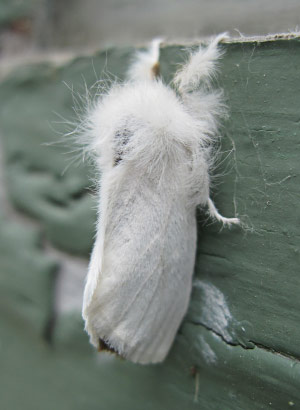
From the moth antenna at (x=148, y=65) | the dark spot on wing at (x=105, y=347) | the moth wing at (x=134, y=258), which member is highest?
the moth antenna at (x=148, y=65)

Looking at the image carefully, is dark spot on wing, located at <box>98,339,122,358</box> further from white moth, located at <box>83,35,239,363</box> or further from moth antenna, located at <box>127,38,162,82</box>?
moth antenna, located at <box>127,38,162,82</box>

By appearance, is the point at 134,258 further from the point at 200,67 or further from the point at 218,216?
the point at 200,67

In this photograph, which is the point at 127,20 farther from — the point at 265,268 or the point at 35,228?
the point at 265,268

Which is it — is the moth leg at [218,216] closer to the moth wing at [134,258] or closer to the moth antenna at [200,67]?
the moth wing at [134,258]

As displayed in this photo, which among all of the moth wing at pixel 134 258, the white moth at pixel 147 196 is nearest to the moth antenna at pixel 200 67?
the white moth at pixel 147 196

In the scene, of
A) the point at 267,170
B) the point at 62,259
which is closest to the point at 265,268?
the point at 267,170

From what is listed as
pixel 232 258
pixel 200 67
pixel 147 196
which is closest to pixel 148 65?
pixel 200 67
